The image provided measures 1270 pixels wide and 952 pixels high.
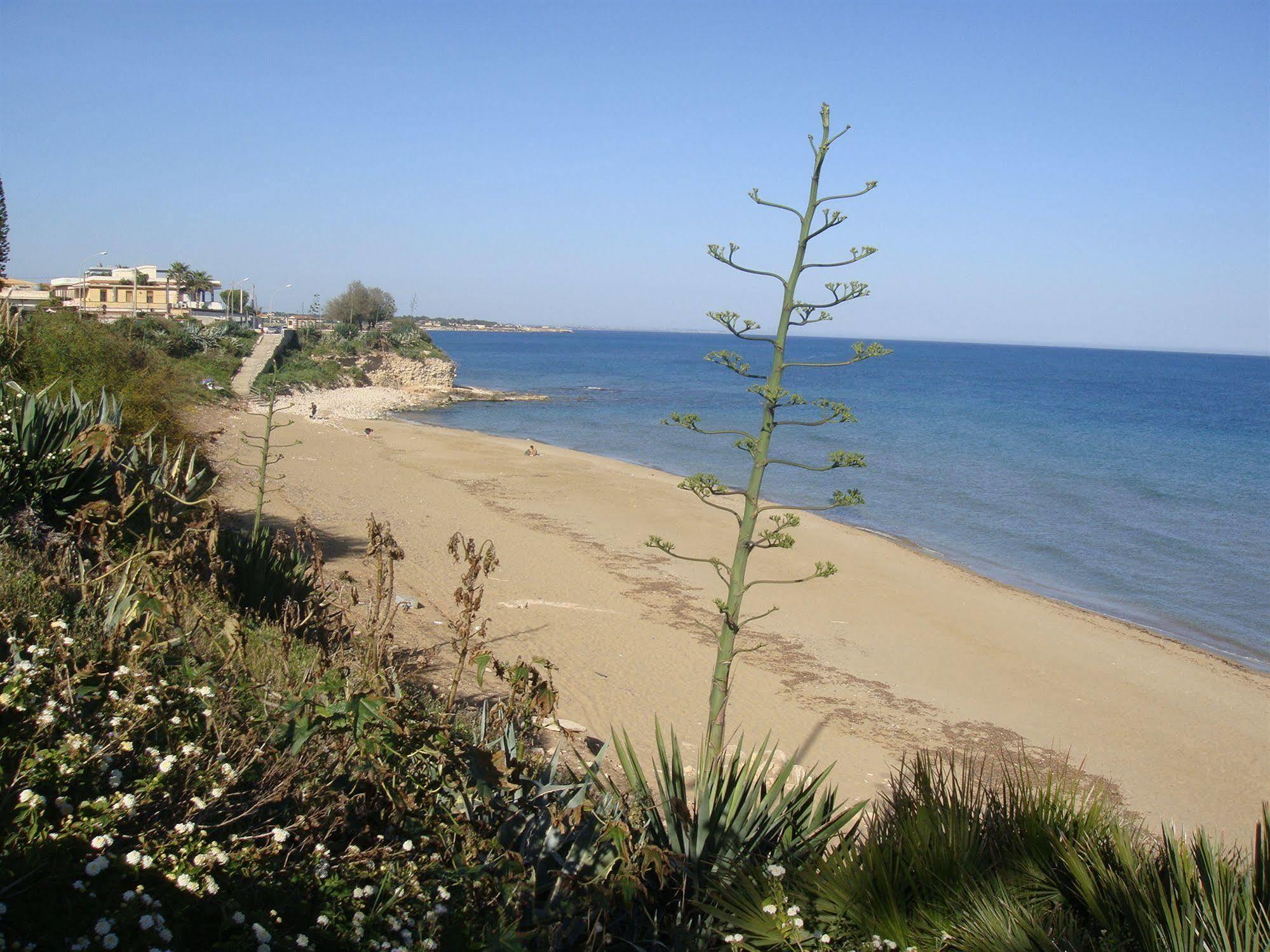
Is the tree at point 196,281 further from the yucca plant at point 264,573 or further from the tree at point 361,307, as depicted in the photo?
the yucca plant at point 264,573

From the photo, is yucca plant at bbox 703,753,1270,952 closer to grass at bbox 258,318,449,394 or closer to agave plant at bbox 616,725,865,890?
agave plant at bbox 616,725,865,890

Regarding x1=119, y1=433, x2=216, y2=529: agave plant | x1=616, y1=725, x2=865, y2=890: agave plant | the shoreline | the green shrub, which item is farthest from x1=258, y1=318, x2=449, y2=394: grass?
x1=616, y1=725, x2=865, y2=890: agave plant

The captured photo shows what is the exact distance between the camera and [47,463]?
21.1 ft

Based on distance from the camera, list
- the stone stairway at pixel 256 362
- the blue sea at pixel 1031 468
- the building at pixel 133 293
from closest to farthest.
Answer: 1. the blue sea at pixel 1031 468
2. the stone stairway at pixel 256 362
3. the building at pixel 133 293

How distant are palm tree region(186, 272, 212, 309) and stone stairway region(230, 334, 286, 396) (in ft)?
59.9

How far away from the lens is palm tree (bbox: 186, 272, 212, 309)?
Answer: 214ft

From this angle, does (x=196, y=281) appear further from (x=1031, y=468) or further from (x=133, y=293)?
(x=1031, y=468)

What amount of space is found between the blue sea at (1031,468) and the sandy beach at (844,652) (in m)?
2.75

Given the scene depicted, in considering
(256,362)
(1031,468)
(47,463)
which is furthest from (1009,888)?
(256,362)

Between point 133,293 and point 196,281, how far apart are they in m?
8.03

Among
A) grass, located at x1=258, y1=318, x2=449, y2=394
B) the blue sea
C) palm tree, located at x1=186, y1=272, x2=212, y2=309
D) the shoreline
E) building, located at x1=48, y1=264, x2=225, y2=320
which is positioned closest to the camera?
the shoreline

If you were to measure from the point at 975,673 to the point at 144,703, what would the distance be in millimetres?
11204

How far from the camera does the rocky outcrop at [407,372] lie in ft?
177

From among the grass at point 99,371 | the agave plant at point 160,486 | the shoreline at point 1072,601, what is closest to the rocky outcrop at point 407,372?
the shoreline at point 1072,601
